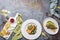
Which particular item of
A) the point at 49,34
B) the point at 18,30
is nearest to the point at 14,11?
the point at 18,30

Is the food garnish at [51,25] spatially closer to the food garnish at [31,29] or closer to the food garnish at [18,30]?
the food garnish at [31,29]

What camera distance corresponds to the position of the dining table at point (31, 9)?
1298 millimetres

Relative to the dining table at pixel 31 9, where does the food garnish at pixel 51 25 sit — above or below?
below

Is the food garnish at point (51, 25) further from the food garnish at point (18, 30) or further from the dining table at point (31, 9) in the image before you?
the food garnish at point (18, 30)

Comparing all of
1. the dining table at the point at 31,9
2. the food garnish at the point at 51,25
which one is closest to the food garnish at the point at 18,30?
the dining table at the point at 31,9

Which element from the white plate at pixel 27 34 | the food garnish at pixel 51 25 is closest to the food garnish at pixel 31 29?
the white plate at pixel 27 34

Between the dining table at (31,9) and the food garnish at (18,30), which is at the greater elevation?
the dining table at (31,9)

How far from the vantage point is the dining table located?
130 centimetres

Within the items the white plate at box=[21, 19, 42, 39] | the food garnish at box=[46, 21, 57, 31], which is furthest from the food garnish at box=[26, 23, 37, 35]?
the food garnish at box=[46, 21, 57, 31]

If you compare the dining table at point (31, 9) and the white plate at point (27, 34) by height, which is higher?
the dining table at point (31, 9)

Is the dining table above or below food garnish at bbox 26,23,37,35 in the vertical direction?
above

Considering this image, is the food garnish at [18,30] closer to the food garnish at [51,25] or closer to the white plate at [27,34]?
the white plate at [27,34]

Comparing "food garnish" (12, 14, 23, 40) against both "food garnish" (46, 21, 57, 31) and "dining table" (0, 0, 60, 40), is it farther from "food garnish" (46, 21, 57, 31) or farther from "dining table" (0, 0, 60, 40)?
"food garnish" (46, 21, 57, 31)

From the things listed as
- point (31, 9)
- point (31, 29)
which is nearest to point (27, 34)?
point (31, 29)
